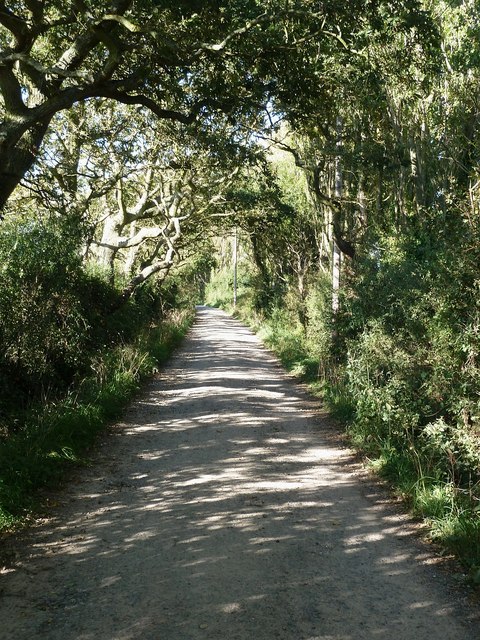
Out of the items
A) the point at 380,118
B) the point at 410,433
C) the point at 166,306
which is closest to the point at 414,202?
the point at 380,118

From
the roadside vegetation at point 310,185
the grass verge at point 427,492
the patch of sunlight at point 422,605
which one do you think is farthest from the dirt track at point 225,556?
the roadside vegetation at point 310,185

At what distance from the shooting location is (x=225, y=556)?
16.2 feet

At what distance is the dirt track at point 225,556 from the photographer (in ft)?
12.9

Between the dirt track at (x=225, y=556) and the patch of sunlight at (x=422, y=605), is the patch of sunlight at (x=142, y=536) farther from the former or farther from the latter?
the patch of sunlight at (x=422, y=605)

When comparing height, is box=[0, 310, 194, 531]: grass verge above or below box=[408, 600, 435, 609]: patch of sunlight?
above

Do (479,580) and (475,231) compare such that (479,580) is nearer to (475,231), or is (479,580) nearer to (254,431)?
(475,231)

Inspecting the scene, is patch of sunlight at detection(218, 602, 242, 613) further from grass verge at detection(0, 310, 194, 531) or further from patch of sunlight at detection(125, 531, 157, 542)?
grass verge at detection(0, 310, 194, 531)

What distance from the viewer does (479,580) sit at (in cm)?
458

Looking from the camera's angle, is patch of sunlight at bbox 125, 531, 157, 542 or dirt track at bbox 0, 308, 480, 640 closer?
dirt track at bbox 0, 308, 480, 640

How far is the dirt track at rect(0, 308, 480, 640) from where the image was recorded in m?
3.94

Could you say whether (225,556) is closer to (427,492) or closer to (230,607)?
(230,607)

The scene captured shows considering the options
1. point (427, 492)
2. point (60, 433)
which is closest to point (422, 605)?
point (427, 492)

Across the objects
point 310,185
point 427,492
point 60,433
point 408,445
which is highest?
point 310,185

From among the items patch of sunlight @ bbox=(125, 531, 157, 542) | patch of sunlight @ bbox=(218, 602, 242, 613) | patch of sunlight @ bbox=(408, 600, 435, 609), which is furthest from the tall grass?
patch of sunlight @ bbox=(125, 531, 157, 542)
